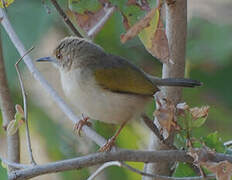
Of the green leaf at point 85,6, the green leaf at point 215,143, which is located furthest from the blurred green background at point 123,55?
the green leaf at point 215,143

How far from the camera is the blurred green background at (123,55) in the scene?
12.0 feet

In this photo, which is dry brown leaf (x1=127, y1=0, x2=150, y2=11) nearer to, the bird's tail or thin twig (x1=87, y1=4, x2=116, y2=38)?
thin twig (x1=87, y1=4, x2=116, y2=38)

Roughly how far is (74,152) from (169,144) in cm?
115

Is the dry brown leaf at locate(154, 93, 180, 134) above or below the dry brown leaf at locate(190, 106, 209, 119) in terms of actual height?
above

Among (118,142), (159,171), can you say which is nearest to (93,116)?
(159,171)

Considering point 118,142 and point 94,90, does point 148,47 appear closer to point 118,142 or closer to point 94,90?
point 94,90

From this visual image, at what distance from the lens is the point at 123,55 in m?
4.05

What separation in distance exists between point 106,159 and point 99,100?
73 cm

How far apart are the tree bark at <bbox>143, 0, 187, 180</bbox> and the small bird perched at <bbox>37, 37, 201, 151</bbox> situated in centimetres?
6

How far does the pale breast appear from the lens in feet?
9.83

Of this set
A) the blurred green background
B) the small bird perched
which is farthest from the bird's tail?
the blurred green background

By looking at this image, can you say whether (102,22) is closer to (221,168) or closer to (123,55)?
(221,168)

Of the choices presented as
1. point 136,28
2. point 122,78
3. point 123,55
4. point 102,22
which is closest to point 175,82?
point 122,78

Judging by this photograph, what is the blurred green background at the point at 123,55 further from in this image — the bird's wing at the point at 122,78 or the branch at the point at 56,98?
the branch at the point at 56,98
